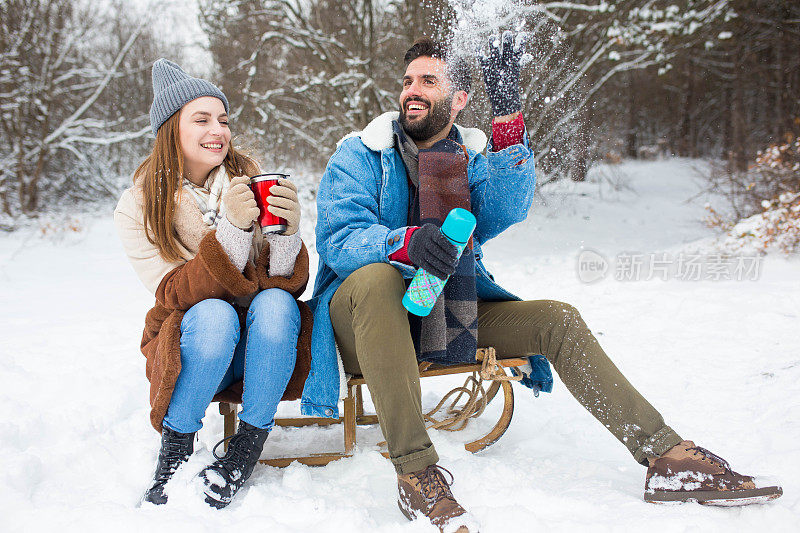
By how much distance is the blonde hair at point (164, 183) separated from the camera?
194 centimetres

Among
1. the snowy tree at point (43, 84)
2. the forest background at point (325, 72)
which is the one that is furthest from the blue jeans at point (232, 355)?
the snowy tree at point (43, 84)

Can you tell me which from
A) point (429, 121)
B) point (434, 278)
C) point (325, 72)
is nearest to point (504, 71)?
point (429, 121)

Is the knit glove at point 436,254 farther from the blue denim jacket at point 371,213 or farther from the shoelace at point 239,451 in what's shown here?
the shoelace at point 239,451

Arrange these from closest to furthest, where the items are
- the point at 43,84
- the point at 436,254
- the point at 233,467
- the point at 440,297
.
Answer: the point at 436,254 < the point at 233,467 < the point at 440,297 < the point at 43,84

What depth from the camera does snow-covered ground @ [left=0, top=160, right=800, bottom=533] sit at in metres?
1.59

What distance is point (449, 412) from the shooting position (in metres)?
2.47

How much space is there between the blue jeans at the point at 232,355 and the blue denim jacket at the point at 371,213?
0.44 ft

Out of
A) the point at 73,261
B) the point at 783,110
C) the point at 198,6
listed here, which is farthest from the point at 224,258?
the point at 783,110

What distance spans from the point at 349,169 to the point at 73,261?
6138mm

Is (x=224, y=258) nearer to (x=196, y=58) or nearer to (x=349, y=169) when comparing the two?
(x=349, y=169)

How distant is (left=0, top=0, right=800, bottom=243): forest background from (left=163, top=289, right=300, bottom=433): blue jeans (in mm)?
2023

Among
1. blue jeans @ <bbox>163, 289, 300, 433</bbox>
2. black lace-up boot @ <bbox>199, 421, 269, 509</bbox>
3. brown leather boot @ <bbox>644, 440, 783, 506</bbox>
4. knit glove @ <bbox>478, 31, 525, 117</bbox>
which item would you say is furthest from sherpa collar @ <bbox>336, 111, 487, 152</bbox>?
brown leather boot @ <bbox>644, 440, 783, 506</bbox>

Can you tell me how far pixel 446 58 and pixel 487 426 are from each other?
1.56 metres

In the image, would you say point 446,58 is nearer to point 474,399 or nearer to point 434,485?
point 474,399
